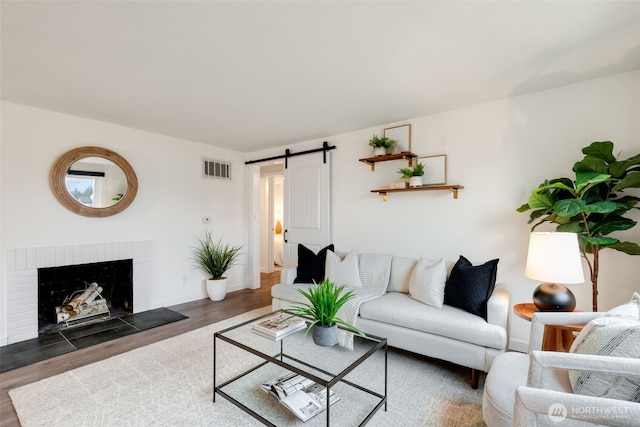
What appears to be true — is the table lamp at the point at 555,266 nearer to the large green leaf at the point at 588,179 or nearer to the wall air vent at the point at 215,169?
the large green leaf at the point at 588,179

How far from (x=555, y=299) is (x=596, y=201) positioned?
0.82 metres

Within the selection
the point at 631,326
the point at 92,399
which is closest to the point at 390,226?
the point at 631,326

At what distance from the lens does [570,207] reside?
6.68ft

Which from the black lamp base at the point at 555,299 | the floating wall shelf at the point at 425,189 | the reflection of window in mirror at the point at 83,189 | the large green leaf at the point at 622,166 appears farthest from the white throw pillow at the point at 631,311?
the reflection of window in mirror at the point at 83,189

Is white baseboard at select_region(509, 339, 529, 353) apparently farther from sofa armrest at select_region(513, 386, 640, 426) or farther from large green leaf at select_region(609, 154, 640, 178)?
sofa armrest at select_region(513, 386, 640, 426)

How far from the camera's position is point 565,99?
2.56 metres

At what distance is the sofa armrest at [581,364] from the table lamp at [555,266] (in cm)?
87

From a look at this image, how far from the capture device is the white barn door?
162 inches

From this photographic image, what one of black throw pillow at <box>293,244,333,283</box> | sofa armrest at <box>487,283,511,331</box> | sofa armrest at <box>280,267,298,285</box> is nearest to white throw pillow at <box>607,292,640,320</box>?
sofa armrest at <box>487,283,511,331</box>

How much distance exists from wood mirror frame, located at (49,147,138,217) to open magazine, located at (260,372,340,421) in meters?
2.98

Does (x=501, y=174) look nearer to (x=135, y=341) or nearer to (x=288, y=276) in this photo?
(x=288, y=276)

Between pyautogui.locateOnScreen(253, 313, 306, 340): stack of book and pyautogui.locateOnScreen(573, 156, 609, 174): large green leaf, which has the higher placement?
pyautogui.locateOnScreen(573, 156, 609, 174): large green leaf

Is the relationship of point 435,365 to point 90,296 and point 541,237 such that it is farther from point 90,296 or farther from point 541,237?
point 90,296

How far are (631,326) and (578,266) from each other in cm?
80
